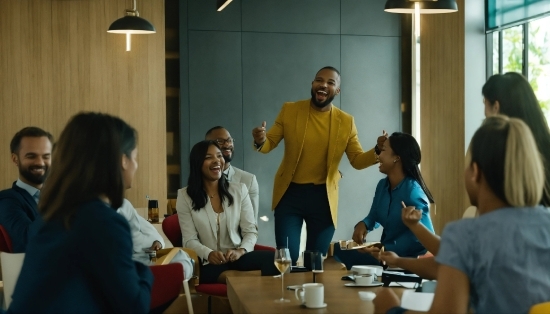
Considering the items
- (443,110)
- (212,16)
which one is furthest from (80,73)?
(443,110)

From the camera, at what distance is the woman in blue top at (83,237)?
7.20 ft

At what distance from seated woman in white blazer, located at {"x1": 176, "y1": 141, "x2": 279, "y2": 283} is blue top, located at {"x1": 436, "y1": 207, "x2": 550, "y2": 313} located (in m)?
3.00

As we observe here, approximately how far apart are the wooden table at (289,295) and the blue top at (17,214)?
123cm

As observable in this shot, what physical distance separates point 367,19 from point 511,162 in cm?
708

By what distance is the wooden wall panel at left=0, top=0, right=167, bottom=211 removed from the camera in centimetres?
769

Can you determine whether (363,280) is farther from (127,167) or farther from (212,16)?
(212,16)

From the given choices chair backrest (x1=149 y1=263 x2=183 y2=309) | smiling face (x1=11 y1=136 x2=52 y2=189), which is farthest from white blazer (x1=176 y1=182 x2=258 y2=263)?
chair backrest (x1=149 y1=263 x2=183 y2=309)

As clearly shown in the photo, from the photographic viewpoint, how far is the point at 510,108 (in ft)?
11.0

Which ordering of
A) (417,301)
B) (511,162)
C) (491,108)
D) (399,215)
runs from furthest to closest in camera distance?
(399,215) → (491,108) → (417,301) → (511,162)

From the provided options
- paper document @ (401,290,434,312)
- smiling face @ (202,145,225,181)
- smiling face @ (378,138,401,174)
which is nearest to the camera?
paper document @ (401,290,434,312)

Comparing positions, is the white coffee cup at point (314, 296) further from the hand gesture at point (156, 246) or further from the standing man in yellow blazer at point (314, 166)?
the standing man in yellow blazer at point (314, 166)

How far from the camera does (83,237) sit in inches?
86.3

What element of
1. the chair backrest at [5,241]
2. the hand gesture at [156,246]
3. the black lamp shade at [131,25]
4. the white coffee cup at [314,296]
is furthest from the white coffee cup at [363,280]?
the black lamp shade at [131,25]

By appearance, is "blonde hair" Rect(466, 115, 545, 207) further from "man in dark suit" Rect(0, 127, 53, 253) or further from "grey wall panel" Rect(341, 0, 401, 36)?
"grey wall panel" Rect(341, 0, 401, 36)
